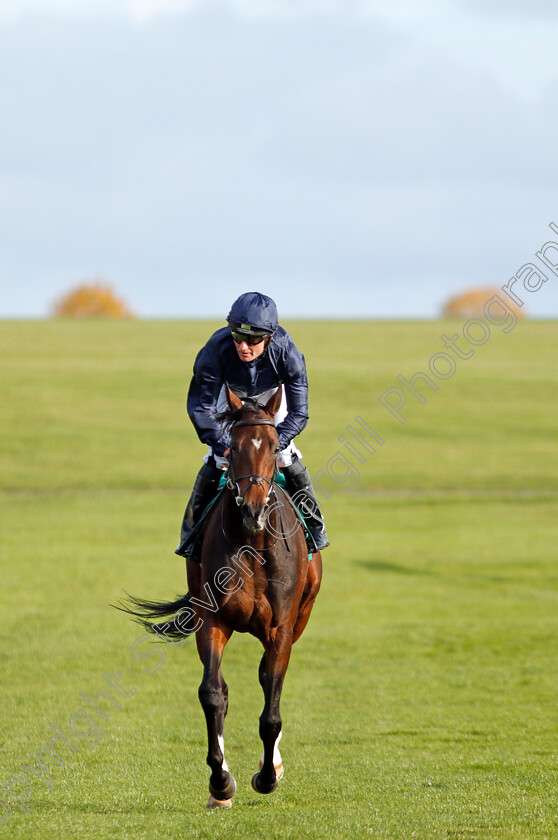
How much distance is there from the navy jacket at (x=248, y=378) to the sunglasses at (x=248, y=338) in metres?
0.16

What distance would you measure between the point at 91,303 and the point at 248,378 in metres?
97.6

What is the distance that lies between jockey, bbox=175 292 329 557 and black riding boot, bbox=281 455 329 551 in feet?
0.48

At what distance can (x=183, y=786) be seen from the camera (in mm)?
7953

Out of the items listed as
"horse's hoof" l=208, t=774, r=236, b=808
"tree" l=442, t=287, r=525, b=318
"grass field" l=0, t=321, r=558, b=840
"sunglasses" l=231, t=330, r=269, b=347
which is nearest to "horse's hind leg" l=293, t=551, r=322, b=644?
"grass field" l=0, t=321, r=558, b=840

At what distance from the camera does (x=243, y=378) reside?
7355mm

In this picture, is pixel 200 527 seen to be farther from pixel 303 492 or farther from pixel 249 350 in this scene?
pixel 249 350

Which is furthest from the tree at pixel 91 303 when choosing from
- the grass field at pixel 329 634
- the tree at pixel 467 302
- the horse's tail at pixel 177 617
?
the horse's tail at pixel 177 617

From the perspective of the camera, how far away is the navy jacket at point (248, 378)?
23.6ft

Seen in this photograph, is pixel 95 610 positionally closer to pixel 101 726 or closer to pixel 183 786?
pixel 101 726

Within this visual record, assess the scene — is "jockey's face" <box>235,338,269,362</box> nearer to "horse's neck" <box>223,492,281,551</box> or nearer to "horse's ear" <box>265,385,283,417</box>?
"horse's ear" <box>265,385,283,417</box>

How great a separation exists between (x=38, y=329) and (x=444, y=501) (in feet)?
127

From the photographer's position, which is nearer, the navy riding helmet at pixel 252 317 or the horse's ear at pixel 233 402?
the horse's ear at pixel 233 402

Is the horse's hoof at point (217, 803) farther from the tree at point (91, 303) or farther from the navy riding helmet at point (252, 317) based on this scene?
the tree at point (91, 303)

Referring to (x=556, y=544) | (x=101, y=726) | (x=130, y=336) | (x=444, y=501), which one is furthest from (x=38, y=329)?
(x=101, y=726)
